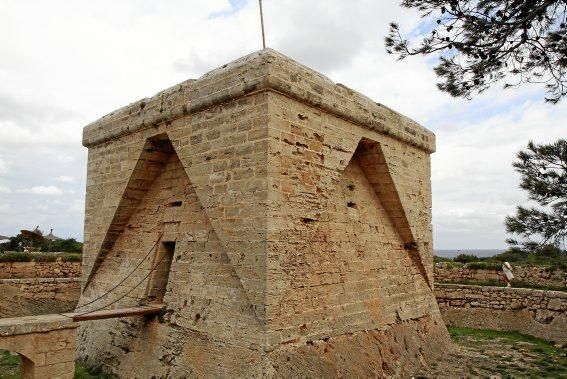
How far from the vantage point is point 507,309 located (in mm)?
11742

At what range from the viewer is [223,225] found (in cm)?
582

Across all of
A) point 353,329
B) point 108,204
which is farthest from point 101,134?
point 353,329

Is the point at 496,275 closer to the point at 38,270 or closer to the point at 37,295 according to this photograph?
the point at 37,295

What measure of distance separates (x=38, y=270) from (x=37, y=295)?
130 centimetres

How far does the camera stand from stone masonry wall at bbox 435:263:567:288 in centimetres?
1272

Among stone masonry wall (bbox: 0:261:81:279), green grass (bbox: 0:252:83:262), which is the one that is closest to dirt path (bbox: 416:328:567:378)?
stone masonry wall (bbox: 0:261:81:279)

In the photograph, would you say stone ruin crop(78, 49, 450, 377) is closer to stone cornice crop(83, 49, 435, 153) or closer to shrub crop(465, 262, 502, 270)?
stone cornice crop(83, 49, 435, 153)

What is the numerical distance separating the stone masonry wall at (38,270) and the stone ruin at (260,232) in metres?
6.54

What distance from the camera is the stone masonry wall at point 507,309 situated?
10.7m

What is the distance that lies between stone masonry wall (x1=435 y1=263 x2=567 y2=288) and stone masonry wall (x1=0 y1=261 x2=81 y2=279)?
457 inches

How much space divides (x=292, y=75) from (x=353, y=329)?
140 inches

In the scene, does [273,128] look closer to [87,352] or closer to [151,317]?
[151,317]

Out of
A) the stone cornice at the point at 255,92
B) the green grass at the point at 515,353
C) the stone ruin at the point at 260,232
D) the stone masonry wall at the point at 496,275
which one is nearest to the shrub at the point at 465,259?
the stone masonry wall at the point at 496,275

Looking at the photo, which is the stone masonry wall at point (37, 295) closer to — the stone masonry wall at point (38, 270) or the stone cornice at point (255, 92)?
the stone masonry wall at point (38, 270)
